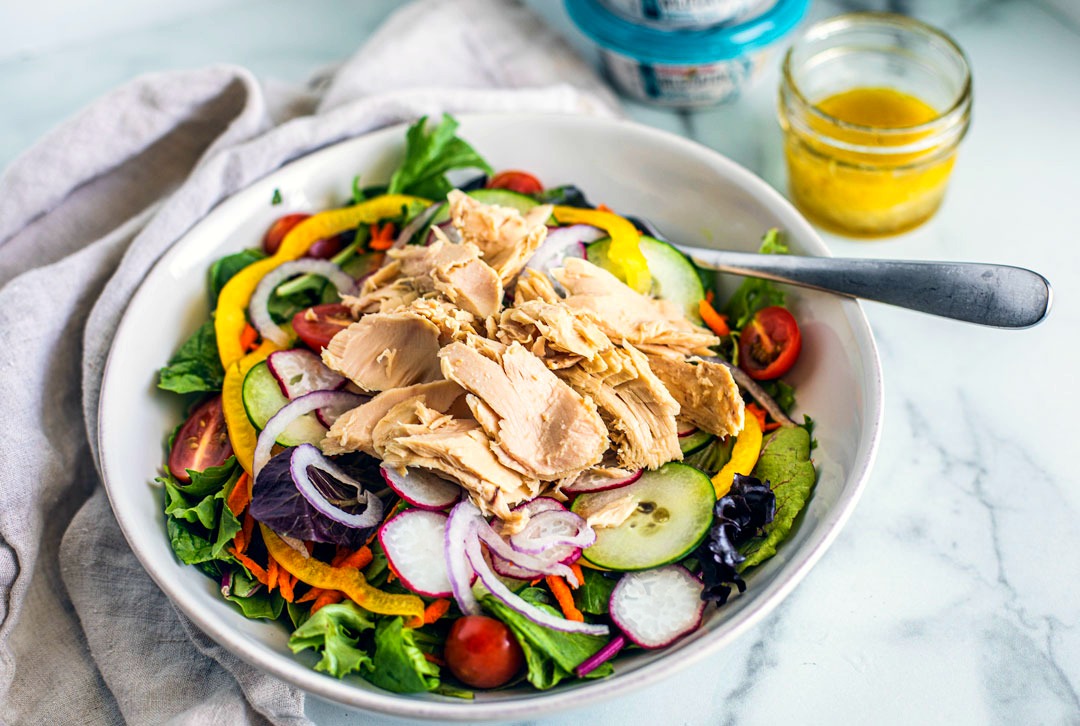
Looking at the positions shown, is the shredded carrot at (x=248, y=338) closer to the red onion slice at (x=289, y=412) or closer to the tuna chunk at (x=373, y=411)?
the red onion slice at (x=289, y=412)

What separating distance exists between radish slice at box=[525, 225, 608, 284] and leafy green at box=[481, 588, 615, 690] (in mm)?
1147

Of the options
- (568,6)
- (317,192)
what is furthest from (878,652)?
(568,6)

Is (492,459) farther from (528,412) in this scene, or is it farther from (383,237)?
(383,237)

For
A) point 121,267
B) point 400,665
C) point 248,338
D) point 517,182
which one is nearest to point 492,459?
point 400,665

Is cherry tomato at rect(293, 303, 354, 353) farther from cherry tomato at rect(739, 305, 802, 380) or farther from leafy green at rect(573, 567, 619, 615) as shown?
cherry tomato at rect(739, 305, 802, 380)

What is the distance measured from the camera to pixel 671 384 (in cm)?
299

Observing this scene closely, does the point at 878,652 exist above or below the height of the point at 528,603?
below

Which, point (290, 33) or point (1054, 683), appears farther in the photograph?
point (290, 33)

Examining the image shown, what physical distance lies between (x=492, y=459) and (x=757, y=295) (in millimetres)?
1180

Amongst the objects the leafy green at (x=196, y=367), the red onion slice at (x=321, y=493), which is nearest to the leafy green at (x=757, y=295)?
the red onion slice at (x=321, y=493)

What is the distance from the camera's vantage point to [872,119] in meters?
4.11

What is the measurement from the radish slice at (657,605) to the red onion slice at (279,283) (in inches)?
56.5

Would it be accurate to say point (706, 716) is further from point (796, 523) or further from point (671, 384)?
point (671, 384)

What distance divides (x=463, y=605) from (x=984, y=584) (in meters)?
1.63
